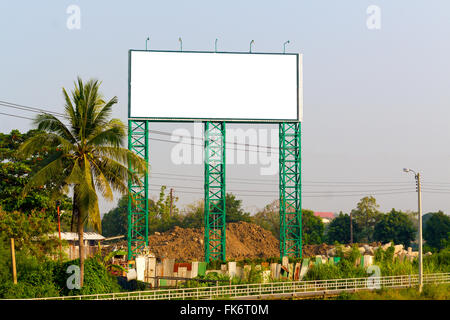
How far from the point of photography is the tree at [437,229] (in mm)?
91688

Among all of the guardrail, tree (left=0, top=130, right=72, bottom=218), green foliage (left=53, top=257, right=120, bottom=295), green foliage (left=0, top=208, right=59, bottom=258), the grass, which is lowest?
the grass

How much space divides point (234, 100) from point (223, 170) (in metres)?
5.90

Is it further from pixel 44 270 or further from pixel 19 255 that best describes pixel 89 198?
pixel 19 255

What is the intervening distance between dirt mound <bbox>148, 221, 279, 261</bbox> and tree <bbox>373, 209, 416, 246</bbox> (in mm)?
24808

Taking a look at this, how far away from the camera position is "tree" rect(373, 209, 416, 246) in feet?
303

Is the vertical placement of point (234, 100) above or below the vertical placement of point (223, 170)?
above

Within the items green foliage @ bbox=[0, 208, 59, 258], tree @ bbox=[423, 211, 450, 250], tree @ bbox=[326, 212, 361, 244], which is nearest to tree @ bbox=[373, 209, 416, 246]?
tree @ bbox=[423, 211, 450, 250]

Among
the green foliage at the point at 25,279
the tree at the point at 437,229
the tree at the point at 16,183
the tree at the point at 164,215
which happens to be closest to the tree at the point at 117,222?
the tree at the point at 164,215

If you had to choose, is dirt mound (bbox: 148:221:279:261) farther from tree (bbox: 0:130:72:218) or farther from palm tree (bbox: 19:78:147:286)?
palm tree (bbox: 19:78:147:286)

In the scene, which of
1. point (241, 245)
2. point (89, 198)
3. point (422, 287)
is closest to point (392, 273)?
point (422, 287)

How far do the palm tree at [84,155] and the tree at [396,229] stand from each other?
229ft

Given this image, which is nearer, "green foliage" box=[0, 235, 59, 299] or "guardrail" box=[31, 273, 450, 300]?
"green foliage" box=[0, 235, 59, 299]
